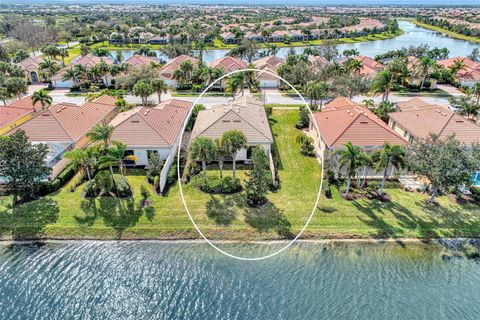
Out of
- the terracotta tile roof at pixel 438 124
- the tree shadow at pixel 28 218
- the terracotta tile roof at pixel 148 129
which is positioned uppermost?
the terracotta tile roof at pixel 148 129

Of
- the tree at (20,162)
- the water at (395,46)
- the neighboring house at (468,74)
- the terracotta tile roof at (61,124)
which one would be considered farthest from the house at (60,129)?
the neighboring house at (468,74)

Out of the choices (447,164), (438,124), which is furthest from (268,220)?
(438,124)

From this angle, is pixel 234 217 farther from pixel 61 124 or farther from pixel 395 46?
pixel 395 46

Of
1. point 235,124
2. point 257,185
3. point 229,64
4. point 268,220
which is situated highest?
point 229,64

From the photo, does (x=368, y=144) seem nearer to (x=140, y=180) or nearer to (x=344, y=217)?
(x=344, y=217)

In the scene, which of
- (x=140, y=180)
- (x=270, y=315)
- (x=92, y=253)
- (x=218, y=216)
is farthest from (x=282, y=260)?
(x=140, y=180)

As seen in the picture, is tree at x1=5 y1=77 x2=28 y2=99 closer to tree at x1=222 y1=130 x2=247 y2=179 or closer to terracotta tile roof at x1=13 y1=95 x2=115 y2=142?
terracotta tile roof at x1=13 y1=95 x2=115 y2=142

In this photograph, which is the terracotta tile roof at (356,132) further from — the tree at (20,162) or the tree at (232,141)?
the tree at (20,162)
